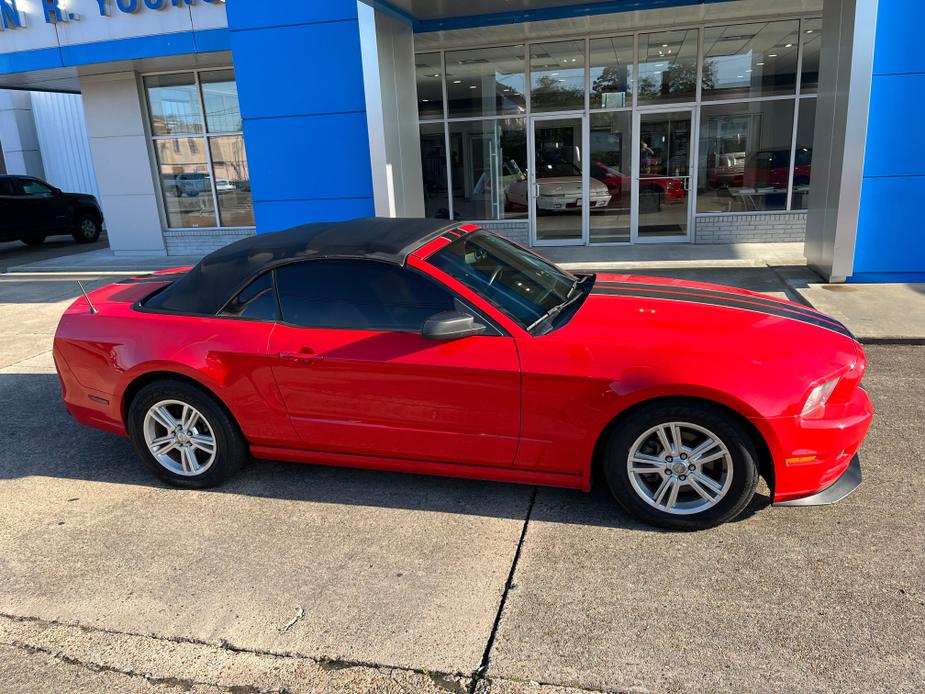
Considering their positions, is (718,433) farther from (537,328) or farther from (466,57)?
(466,57)

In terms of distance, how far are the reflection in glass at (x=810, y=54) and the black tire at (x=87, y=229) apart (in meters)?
16.7

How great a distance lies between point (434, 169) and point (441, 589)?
36.1 ft

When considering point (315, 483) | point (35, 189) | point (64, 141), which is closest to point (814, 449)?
point (315, 483)

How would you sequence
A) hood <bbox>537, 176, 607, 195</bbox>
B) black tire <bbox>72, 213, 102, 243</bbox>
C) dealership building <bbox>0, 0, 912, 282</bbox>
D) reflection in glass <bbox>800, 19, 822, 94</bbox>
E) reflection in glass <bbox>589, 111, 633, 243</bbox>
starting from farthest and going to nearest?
1. black tire <bbox>72, 213, 102, 243</bbox>
2. hood <bbox>537, 176, 607, 195</bbox>
3. reflection in glass <bbox>589, 111, 633, 243</bbox>
4. reflection in glass <bbox>800, 19, 822, 94</bbox>
5. dealership building <bbox>0, 0, 912, 282</bbox>

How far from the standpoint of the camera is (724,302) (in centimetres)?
400

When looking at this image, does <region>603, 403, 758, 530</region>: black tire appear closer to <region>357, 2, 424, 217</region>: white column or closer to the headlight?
the headlight

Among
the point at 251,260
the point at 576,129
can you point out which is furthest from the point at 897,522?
the point at 576,129

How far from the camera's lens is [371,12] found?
8.82m

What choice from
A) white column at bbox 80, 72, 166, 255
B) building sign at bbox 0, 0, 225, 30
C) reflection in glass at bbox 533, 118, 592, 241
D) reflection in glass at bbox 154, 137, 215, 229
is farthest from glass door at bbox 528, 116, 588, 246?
white column at bbox 80, 72, 166, 255

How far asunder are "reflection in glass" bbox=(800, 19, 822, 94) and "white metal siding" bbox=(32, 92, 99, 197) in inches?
763

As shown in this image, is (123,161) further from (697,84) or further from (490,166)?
(697,84)

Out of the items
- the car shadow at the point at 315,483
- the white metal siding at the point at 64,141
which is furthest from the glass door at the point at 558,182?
the white metal siding at the point at 64,141

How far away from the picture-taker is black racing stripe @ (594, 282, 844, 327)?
13.2 feet

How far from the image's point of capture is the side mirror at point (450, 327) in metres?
3.49
